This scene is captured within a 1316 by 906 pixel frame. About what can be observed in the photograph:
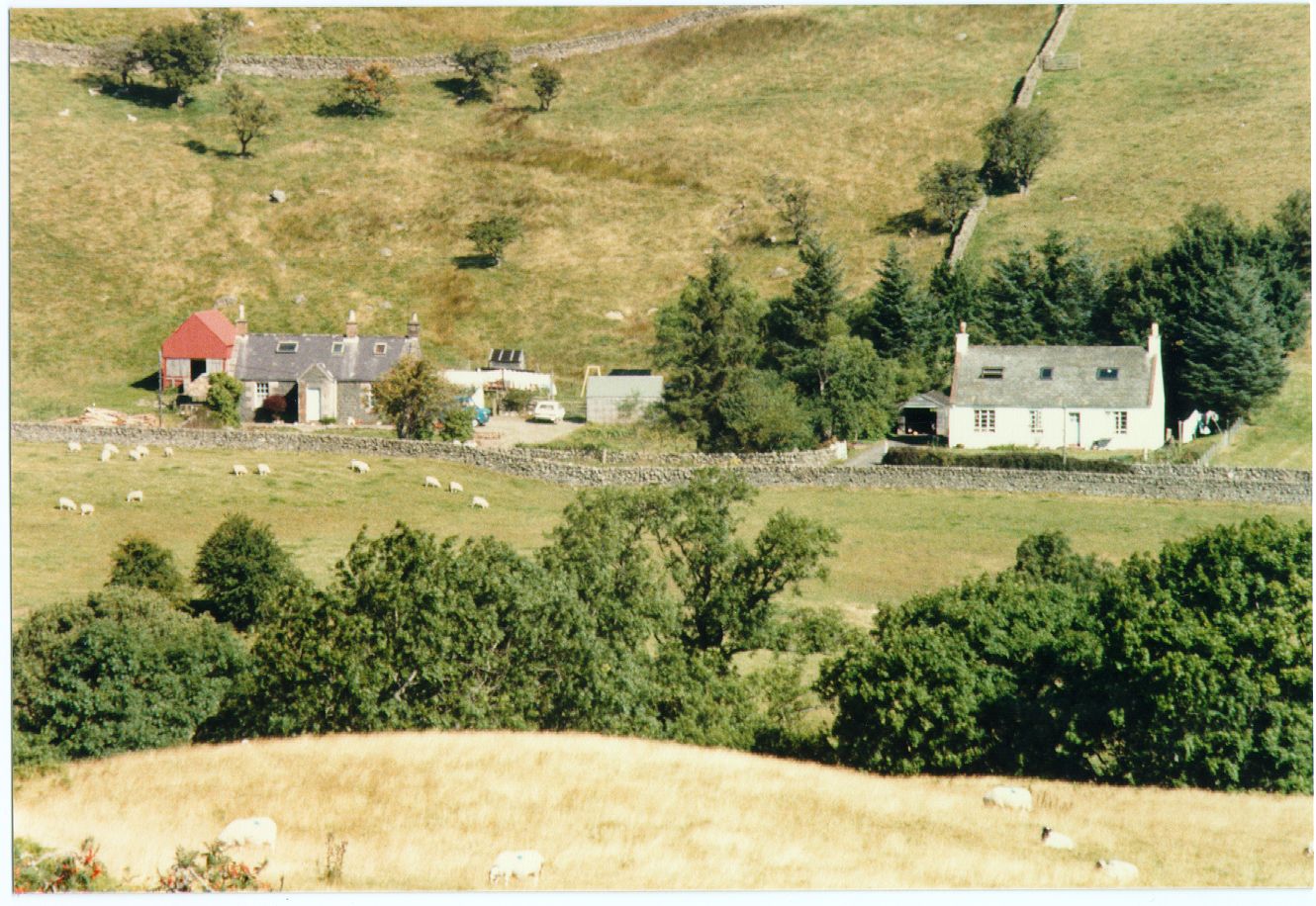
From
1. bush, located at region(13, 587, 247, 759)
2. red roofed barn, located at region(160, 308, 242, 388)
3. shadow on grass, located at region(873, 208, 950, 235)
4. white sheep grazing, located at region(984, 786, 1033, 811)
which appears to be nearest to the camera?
white sheep grazing, located at region(984, 786, 1033, 811)

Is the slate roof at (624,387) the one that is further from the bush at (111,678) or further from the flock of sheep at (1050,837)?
the flock of sheep at (1050,837)

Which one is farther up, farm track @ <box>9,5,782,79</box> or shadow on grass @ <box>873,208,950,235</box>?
farm track @ <box>9,5,782,79</box>

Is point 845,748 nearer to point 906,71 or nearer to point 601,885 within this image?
point 601,885

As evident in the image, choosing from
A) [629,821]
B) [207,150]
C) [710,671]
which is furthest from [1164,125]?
[629,821]

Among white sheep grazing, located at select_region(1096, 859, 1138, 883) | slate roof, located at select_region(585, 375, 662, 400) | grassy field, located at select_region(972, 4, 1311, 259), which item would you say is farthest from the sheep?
grassy field, located at select_region(972, 4, 1311, 259)

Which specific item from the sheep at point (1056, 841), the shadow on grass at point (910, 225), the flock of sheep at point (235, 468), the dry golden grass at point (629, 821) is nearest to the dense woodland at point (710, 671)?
the dry golden grass at point (629, 821)

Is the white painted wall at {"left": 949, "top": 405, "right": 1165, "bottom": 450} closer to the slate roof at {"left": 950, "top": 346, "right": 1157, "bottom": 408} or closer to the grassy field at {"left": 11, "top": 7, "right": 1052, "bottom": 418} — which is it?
the slate roof at {"left": 950, "top": 346, "right": 1157, "bottom": 408}

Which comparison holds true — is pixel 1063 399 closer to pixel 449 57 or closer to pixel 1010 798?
pixel 1010 798
